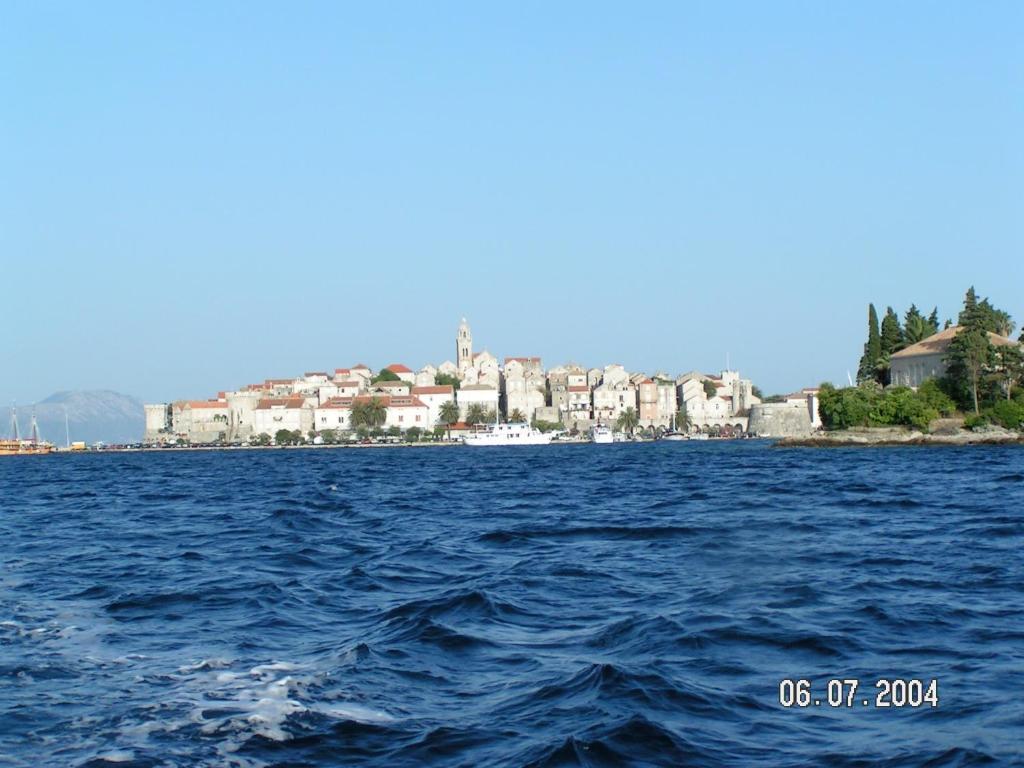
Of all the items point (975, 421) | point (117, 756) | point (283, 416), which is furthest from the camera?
point (283, 416)

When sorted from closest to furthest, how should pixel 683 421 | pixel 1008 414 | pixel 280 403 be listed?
pixel 1008 414 → pixel 683 421 → pixel 280 403

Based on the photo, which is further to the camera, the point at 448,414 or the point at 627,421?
the point at 627,421

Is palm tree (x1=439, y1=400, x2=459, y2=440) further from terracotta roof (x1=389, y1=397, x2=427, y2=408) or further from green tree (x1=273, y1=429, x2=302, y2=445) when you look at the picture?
green tree (x1=273, y1=429, x2=302, y2=445)

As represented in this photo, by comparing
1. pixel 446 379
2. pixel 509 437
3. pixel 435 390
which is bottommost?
pixel 509 437

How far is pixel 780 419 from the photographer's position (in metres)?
93.8

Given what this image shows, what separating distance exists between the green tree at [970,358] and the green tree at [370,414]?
60669 mm

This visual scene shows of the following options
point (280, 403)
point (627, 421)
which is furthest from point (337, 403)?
point (627, 421)

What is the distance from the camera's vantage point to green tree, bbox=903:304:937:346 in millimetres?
73688

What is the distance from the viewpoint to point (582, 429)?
113 meters

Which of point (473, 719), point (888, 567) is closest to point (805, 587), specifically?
point (888, 567)

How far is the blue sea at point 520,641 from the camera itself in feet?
20.0

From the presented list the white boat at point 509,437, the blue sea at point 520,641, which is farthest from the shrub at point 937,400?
the white boat at point 509,437

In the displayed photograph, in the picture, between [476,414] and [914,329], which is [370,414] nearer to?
[476,414]

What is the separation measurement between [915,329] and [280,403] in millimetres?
65105
